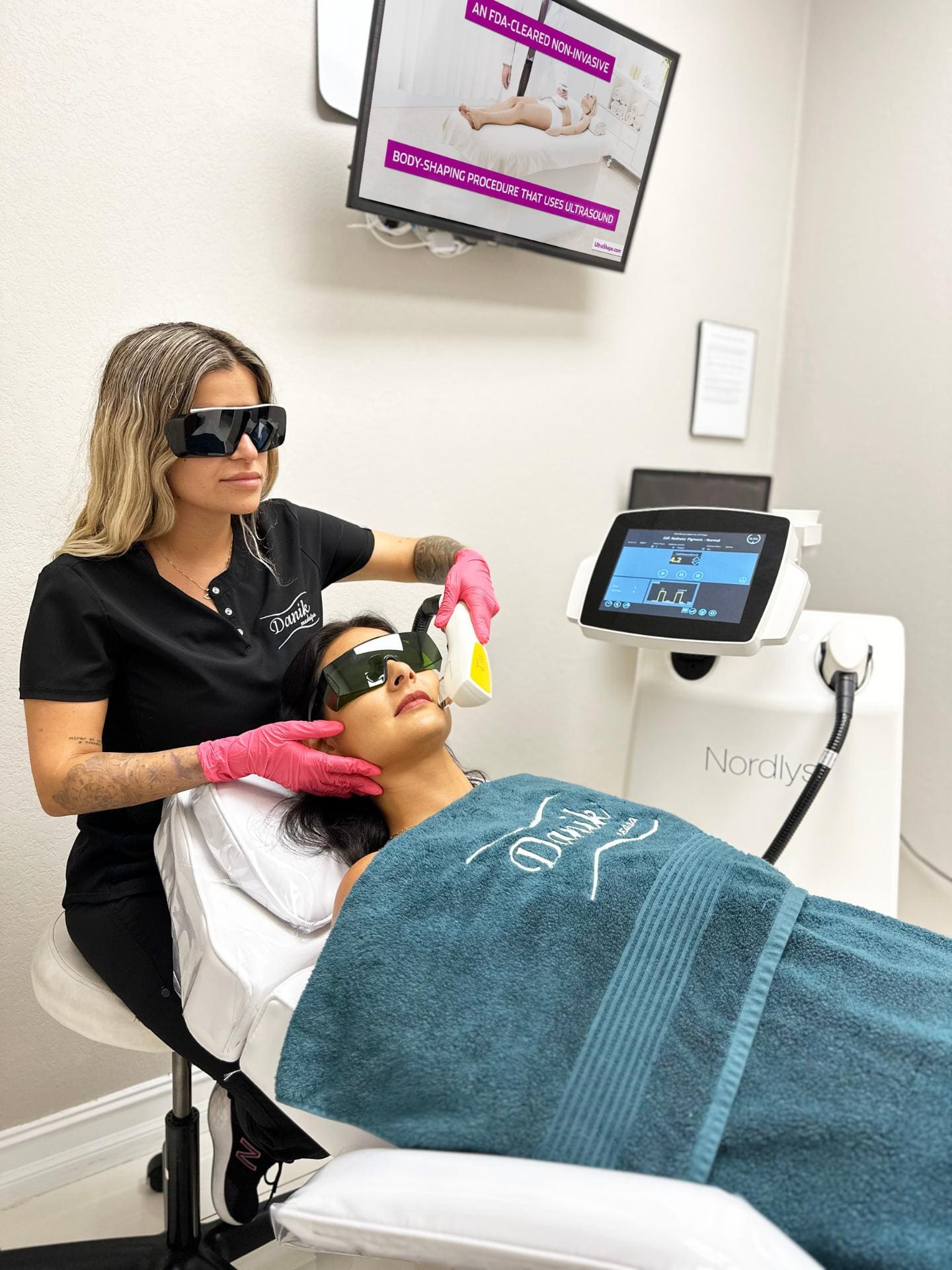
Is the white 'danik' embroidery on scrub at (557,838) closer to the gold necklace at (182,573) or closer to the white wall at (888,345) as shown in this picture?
the gold necklace at (182,573)

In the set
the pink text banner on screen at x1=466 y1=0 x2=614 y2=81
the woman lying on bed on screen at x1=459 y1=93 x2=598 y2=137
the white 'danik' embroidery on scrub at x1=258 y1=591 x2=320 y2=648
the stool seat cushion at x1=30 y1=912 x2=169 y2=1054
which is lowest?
the stool seat cushion at x1=30 y1=912 x2=169 y2=1054

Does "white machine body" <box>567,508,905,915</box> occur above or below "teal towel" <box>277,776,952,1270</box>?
above

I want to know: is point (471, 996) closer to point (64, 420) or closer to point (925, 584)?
point (64, 420)

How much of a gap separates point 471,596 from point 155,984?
0.66 metres

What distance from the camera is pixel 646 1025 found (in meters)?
0.90

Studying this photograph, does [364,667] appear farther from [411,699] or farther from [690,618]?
[690,618]

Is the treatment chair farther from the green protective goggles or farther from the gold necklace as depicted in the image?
the gold necklace

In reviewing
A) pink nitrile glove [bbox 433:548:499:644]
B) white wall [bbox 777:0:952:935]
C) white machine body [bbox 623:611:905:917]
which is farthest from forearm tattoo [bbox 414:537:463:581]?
white wall [bbox 777:0:952:935]

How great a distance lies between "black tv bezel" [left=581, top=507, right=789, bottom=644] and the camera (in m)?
1.44

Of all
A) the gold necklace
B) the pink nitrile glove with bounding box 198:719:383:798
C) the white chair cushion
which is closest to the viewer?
the white chair cushion

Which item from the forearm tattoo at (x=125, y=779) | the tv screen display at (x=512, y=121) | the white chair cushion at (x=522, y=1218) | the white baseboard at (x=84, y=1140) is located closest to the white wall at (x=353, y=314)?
the white baseboard at (x=84, y=1140)

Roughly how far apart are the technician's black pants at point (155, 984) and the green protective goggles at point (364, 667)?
339mm

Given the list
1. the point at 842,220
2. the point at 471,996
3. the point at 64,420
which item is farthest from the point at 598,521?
the point at 471,996

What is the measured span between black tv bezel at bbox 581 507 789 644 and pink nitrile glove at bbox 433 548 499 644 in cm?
22
